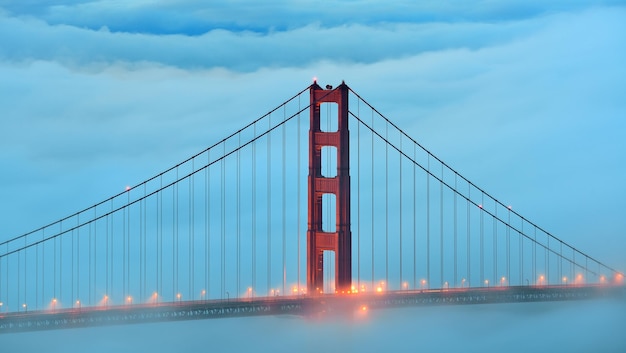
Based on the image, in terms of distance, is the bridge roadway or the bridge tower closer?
the bridge roadway

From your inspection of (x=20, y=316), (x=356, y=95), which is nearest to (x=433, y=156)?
(x=356, y=95)

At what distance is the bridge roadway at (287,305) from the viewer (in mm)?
67062

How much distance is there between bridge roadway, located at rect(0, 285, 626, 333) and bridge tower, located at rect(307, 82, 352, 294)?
96 cm

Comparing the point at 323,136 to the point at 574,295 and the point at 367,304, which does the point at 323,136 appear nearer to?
the point at 367,304

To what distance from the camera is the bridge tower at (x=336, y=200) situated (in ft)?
243

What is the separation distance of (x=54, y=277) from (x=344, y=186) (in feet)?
33.4

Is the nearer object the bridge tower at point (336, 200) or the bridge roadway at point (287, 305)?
the bridge roadway at point (287, 305)

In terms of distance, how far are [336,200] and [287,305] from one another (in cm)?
414

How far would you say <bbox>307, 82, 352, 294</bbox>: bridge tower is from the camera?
73938 millimetres

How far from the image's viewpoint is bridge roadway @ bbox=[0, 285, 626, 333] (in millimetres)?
67062

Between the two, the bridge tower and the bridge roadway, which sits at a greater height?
the bridge tower

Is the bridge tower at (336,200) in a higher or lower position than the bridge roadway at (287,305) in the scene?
higher

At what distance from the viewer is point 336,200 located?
74.1 m

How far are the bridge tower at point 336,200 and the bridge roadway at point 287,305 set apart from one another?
37.7 inches
